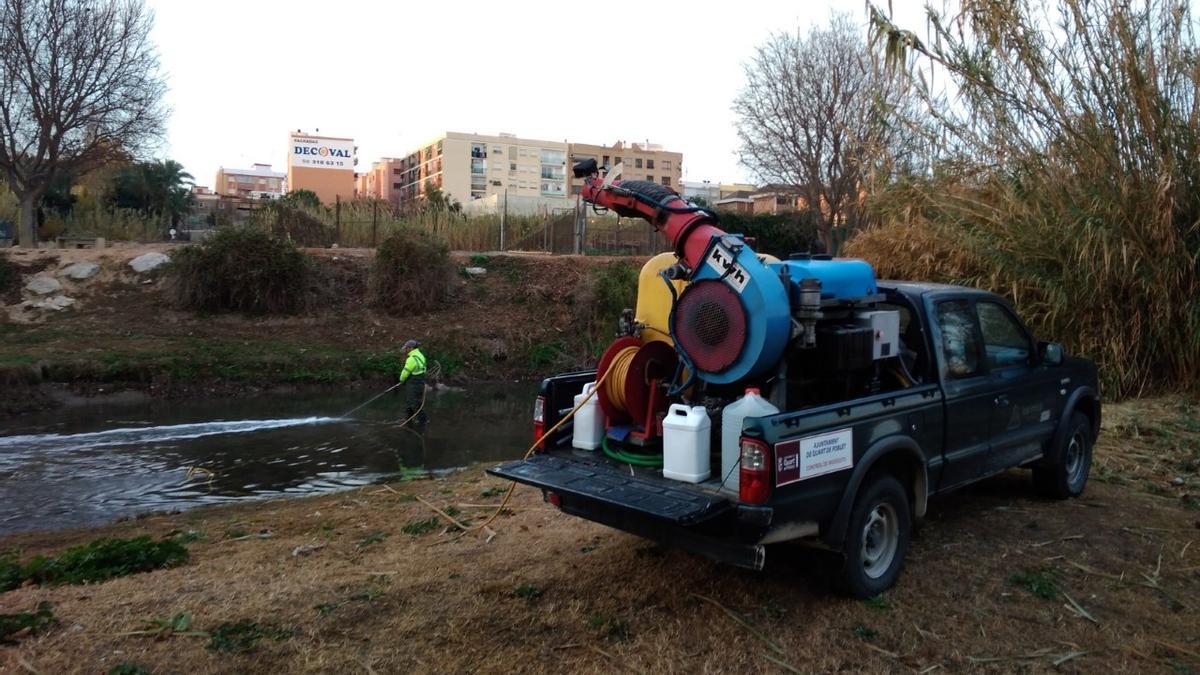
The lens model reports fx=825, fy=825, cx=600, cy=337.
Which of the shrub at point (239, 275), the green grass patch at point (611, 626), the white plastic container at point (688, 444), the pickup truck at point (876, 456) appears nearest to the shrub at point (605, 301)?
the shrub at point (239, 275)

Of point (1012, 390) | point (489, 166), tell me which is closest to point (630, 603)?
point (1012, 390)

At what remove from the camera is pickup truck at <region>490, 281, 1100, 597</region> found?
13.3 ft

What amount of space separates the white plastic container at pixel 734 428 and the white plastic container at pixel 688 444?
0.37 ft

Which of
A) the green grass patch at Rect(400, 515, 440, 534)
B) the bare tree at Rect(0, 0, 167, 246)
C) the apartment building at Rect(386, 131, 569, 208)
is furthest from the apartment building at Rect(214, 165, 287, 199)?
the green grass patch at Rect(400, 515, 440, 534)

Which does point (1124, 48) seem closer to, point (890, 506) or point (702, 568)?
point (890, 506)

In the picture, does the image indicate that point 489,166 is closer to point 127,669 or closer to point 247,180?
point 247,180

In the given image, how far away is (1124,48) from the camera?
1046 centimetres

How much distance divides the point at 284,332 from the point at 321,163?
57.6 meters

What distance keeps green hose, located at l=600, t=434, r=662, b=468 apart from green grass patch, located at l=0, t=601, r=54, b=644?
303 centimetres

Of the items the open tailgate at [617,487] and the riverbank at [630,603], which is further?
the open tailgate at [617,487]

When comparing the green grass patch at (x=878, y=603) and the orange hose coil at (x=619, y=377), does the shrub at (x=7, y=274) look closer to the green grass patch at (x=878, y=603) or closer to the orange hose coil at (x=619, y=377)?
the orange hose coil at (x=619, y=377)

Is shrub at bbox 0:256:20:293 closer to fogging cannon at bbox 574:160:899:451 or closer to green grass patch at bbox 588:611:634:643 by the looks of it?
fogging cannon at bbox 574:160:899:451

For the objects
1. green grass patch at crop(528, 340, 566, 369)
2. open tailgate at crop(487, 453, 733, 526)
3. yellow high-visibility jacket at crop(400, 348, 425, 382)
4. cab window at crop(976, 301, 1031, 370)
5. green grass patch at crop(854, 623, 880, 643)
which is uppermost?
cab window at crop(976, 301, 1031, 370)

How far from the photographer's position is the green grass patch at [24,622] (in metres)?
3.89
